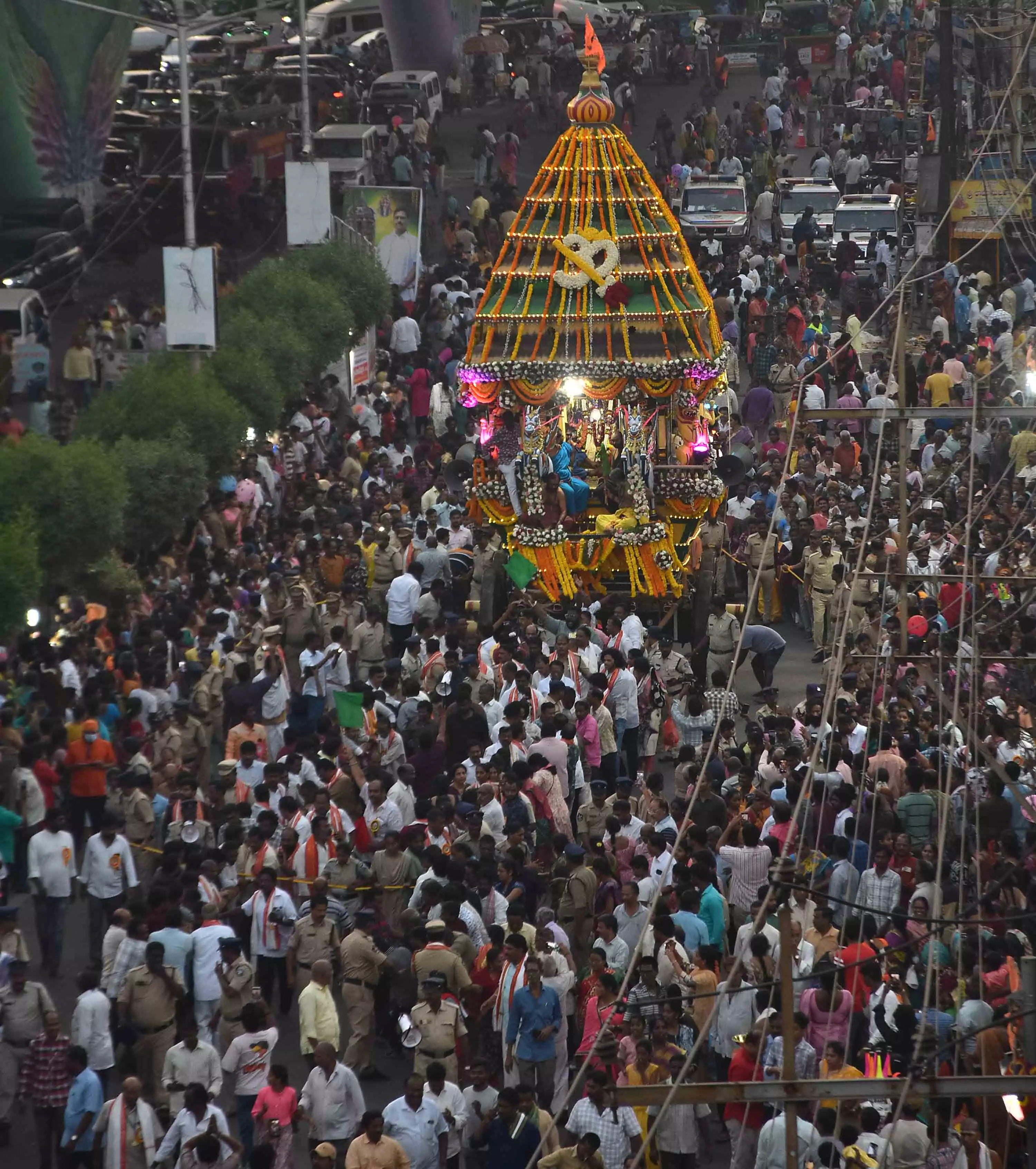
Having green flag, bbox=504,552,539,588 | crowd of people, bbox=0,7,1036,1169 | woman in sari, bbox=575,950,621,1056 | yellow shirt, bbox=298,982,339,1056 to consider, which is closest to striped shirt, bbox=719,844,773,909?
crowd of people, bbox=0,7,1036,1169

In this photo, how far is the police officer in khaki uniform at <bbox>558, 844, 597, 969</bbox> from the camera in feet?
46.8

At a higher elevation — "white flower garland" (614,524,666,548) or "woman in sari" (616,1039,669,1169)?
"woman in sari" (616,1039,669,1169)

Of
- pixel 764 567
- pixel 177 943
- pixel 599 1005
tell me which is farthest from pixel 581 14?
pixel 599 1005

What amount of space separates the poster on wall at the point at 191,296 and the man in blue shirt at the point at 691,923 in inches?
474

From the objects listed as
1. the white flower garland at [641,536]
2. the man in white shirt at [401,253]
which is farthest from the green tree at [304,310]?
the white flower garland at [641,536]

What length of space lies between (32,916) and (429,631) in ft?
13.0

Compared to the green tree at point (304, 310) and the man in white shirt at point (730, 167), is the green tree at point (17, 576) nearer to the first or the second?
the green tree at point (304, 310)

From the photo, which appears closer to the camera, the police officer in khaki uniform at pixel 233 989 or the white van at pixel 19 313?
the police officer in khaki uniform at pixel 233 989

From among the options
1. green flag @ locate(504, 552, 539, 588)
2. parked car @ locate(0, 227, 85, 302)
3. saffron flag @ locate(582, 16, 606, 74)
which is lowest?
parked car @ locate(0, 227, 85, 302)

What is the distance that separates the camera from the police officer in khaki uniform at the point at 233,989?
13203 mm

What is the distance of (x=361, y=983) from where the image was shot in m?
13.6

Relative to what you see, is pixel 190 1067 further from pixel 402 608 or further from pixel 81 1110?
pixel 402 608

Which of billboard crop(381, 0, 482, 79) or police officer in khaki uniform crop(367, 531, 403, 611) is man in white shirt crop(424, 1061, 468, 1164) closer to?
police officer in khaki uniform crop(367, 531, 403, 611)

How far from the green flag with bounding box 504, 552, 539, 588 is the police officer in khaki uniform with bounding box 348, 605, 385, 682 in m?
1.60
